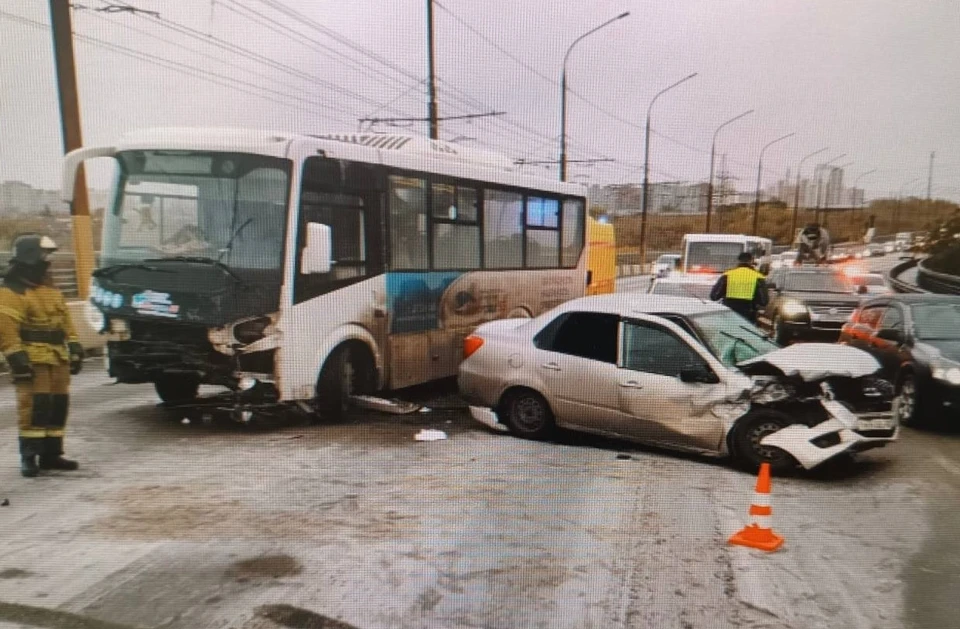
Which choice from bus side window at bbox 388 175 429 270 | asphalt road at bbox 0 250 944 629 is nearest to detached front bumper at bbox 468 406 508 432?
asphalt road at bbox 0 250 944 629

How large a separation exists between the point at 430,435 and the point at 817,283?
9273 millimetres

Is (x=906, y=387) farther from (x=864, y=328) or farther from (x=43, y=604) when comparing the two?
(x=43, y=604)

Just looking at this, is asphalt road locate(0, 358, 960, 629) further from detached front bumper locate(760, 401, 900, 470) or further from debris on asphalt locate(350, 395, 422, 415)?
debris on asphalt locate(350, 395, 422, 415)

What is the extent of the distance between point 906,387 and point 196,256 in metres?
6.73

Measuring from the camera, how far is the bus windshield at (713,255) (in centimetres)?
1734

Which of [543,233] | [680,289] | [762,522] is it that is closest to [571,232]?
[543,233]

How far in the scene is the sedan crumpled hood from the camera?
17.4 feet

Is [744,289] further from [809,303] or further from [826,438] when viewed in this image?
[826,438]

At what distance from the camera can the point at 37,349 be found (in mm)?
5031

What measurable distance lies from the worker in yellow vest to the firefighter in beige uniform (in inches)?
297

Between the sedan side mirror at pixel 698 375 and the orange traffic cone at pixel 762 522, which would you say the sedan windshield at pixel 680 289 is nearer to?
the sedan side mirror at pixel 698 375

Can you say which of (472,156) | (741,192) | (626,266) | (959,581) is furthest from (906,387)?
(626,266)

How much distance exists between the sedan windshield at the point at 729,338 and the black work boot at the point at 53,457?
4.94 meters

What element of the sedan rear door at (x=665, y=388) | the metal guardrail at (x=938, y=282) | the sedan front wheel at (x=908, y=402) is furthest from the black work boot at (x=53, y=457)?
the metal guardrail at (x=938, y=282)
